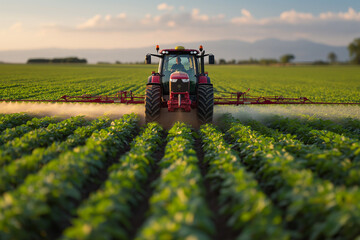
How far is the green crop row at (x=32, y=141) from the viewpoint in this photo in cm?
667

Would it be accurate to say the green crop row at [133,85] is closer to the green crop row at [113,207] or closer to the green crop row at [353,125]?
the green crop row at [353,125]

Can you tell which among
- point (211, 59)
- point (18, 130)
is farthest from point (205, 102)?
point (18, 130)

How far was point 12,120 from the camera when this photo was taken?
11062 mm

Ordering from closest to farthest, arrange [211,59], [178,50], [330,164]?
[330,164], [211,59], [178,50]

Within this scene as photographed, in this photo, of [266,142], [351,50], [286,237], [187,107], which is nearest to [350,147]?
[266,142]

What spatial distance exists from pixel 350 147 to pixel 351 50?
146108 millimetres

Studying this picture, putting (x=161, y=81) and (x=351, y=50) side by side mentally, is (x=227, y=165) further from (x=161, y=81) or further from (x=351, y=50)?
(x=351, y=50)

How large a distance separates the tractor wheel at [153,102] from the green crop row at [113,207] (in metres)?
4.13

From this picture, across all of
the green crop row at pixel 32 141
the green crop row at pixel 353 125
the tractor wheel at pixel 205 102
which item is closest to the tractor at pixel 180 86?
the tractor wheel at pixel 205 102

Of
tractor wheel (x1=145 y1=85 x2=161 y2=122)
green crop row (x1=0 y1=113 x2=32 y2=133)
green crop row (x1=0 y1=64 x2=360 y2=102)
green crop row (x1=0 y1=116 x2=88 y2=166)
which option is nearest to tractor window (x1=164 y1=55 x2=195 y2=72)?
tractor wheel (x1=145 y1=85 x2=161 y2=122)

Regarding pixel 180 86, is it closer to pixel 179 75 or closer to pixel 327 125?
pixel 179 75

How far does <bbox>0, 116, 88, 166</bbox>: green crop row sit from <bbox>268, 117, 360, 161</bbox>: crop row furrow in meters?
6.91

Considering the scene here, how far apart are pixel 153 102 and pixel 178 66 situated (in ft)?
5.82

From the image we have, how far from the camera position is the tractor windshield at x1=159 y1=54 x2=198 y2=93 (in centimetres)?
1119
